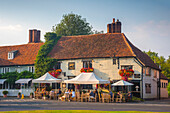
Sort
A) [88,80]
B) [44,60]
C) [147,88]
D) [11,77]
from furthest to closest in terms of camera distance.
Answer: [11,77]
[44,60]
[147,88]
[88,80]

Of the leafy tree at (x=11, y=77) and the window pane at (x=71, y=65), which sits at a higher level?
the window pane at (x=71, y=65)

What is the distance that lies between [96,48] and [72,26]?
2384 centimetres

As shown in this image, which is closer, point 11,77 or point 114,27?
point 11,77

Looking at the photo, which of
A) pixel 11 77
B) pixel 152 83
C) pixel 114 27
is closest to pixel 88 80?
pixel 152 83

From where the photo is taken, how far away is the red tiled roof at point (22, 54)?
47550mm

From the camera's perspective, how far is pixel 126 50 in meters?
41.1

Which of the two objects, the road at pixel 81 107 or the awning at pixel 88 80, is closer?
the road at pixel 81 107

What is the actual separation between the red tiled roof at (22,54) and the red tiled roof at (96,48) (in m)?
4.12

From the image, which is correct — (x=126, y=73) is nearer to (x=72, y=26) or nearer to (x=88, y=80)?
(x=88, y=80)

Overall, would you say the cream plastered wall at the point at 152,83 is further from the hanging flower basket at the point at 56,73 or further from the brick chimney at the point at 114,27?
the hanging flower basket at the point at 56,73

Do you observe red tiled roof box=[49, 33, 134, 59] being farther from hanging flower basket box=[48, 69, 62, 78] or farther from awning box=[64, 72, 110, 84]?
awning box=[64, 72, 110, 84]

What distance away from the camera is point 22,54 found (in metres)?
49.6

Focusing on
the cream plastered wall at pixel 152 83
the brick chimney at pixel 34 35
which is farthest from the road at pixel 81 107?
the brick chimney at pixel 34 35

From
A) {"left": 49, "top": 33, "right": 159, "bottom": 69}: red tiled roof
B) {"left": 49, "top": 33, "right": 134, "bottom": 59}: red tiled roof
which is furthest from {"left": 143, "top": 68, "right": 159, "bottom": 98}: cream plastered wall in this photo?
{"left": 49, "top": 33, "right": 134, "bottom": 59}: red tiled roof
